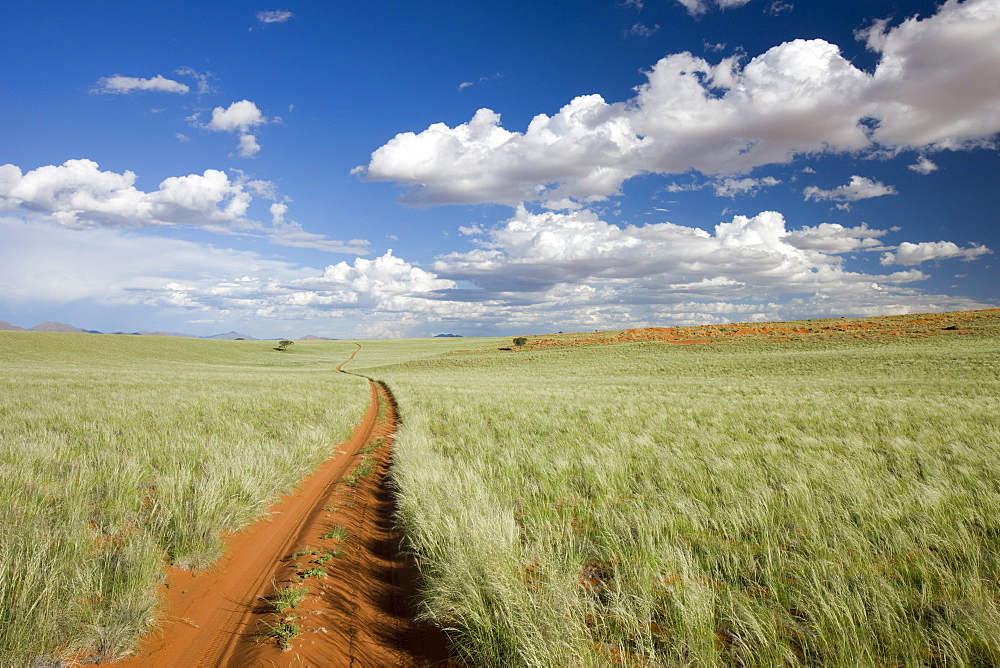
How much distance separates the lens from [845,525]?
17.7ft

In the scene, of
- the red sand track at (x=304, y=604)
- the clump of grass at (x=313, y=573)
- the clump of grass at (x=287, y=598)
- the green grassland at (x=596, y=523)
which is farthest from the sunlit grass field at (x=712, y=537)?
the clump of grass at (x=287, y=598)

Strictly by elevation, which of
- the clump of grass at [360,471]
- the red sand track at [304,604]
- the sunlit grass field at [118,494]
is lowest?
the clump of grass at [360,471]

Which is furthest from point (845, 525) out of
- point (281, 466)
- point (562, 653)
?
point (281, 466)

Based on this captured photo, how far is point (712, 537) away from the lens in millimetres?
5352

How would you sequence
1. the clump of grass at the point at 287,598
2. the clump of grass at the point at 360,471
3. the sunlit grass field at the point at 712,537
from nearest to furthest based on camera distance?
1. the sunlit grass field at the point at 712,537
2. the clump of grass at the point at 287,598
3. the clump of grass at the point at 360,471

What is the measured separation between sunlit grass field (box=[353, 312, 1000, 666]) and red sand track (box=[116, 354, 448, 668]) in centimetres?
37

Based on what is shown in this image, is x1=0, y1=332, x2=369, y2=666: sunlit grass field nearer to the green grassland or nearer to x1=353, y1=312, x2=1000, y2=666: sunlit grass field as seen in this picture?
the green grassland

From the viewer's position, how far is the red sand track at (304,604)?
3744 millimetres

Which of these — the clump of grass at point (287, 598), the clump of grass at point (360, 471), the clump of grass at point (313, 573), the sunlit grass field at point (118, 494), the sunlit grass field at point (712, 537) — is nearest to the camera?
the sunlit grass field at point (712, 537)

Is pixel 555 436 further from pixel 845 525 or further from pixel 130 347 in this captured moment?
pixel 130 347

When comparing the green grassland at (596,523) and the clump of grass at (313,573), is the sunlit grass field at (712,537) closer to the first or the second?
the green grassland at (596,523)

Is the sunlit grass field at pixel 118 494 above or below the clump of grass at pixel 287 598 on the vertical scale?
above

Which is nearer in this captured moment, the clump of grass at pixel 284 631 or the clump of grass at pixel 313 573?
the clump of grass at pixel 284 631

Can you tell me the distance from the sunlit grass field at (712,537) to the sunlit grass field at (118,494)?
2507 millimetres
